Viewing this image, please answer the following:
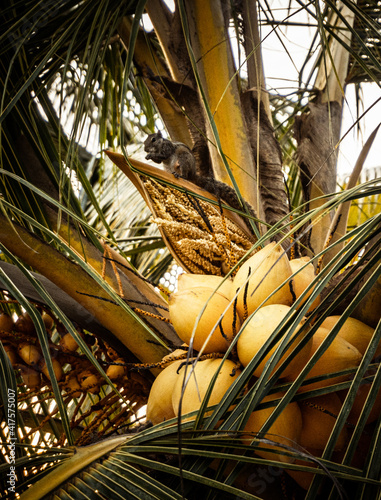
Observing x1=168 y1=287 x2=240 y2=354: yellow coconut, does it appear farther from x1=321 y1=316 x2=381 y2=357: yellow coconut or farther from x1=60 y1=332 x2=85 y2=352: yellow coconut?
x1=60 y1=332 x2=85 y2=352: yellow coconut

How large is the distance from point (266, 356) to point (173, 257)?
0.35 metres

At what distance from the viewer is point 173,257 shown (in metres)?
0.87

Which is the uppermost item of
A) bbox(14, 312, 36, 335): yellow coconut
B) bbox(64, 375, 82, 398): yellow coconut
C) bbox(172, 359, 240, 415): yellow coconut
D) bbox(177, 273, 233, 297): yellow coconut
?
bbox(14, 312, 36, 335): yellow coconut

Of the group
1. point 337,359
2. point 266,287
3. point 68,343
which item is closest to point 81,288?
point 68,343

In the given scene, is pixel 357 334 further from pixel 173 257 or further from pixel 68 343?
pixel 68 343

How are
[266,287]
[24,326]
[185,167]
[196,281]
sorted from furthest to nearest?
[185,167] < [24,326] < [196,281] < [266,287]

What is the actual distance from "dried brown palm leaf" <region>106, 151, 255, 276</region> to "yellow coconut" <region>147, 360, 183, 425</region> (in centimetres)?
22

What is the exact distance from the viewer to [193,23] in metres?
1.10

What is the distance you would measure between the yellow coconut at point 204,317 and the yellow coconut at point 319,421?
13 cm

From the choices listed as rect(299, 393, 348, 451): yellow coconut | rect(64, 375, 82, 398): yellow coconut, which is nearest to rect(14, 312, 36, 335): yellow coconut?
rect(64, 375, 82, 398): yellow coconut

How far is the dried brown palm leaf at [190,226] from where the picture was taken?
0.82 meters

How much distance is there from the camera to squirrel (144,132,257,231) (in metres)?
0.96

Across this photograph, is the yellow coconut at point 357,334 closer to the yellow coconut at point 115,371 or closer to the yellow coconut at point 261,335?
the yellow coconut at point 261,335

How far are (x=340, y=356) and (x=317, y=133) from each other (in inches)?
26.8
